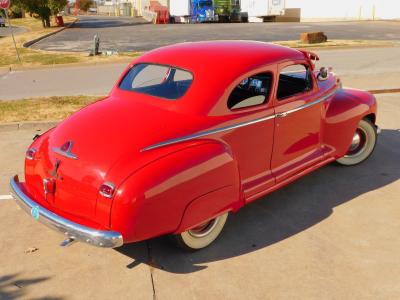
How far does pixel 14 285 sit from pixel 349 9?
4091cm

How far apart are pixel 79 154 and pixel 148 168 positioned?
25.7 inches

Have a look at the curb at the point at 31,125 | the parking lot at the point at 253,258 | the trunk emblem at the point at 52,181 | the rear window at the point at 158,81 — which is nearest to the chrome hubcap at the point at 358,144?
the parking lot at the point at 253,258

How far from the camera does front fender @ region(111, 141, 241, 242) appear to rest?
124 inches

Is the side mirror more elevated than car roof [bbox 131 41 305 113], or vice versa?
car roof [bbox 131 41 305 113]

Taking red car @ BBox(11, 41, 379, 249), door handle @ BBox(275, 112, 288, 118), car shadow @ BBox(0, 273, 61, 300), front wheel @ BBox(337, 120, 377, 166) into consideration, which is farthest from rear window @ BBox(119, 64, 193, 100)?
front wheel @ BBox(337, 120, 377, 166)

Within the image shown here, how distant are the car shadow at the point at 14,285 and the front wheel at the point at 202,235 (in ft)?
3.78

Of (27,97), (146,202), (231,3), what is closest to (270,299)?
(146,202)

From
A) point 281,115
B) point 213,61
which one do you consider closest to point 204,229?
point 281,115

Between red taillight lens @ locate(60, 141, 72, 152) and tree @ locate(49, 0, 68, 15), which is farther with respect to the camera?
tree @ locate(49, 0, 68, 15)

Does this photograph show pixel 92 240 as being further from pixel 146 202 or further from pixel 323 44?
pixel 323 44

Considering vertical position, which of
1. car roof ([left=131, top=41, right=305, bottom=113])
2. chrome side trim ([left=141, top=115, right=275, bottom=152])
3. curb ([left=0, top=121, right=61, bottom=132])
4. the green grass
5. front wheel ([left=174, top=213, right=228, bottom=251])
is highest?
car roof ([left=131, top=41, right=305, bottom=113])

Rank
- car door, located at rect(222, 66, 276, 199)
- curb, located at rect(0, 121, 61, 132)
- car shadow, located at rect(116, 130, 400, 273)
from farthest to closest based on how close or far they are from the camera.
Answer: curb, located at rect(0, 121, 61, 132) < car door, located at rect(222, 66, 276, 199) < car shadow, located at rect(116, 130, 400, 273)

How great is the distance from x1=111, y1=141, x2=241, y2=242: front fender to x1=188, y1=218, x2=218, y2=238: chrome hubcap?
0.97ft

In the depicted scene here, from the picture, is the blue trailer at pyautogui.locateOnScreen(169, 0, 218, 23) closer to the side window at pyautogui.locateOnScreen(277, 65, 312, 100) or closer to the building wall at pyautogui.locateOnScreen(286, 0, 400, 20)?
the building wall at pyautogui.locateOnScreen(286, 0, 400, 20)
